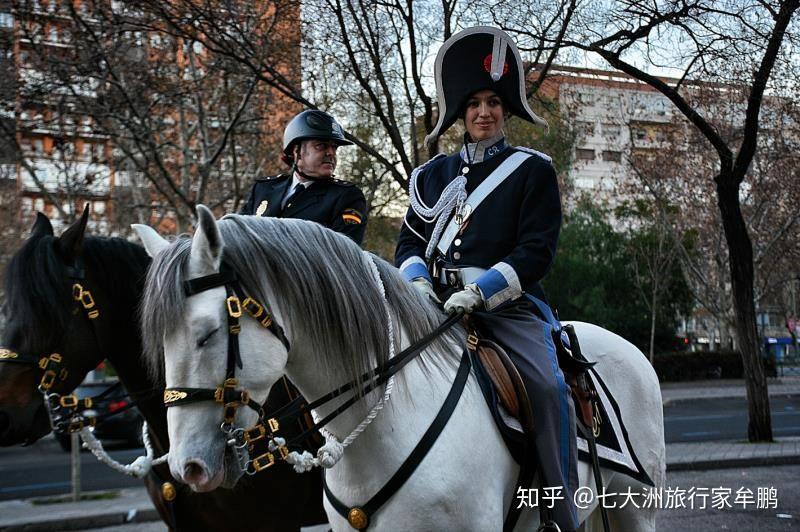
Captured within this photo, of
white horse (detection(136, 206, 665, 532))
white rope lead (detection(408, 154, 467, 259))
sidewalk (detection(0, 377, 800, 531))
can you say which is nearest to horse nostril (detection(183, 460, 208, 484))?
white horse (detection(136, 206, 665, 532))

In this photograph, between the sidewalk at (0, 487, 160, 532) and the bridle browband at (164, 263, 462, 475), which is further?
the sidewalk at (0, 487, 160, 532)

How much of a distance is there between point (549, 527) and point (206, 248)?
184cm

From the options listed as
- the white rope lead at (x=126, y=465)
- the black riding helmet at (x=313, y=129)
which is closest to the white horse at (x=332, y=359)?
the white rope lead at (x=126, y=465)

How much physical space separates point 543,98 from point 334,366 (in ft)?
38.3

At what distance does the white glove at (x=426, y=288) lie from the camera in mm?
3615

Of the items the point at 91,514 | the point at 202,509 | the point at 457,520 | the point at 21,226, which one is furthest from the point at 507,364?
the point at 21,226

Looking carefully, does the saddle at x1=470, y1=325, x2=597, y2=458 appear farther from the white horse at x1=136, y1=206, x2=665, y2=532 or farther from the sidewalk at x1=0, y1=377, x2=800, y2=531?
the sidewalk at x1=0, y1=377, x2=800, y2=531

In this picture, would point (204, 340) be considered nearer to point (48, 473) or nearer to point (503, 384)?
point (503, 384)

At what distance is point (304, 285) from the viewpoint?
288 cm

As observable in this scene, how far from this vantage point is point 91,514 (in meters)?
9.66

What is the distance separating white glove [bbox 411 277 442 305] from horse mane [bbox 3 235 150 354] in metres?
1.43

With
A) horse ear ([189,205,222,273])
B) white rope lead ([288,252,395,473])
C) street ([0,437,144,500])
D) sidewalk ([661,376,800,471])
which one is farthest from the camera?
street ([0,437,144,500])

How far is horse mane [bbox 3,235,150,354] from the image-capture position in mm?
4016

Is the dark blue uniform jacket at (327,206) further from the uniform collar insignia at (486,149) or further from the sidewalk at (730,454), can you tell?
the sidewalk at (730,454)
